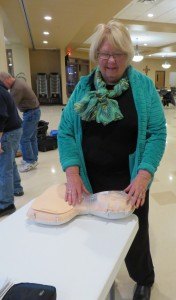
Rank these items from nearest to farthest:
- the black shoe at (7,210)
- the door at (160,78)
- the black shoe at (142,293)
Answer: the black shoe at (142,293) < the black shoe at (7,210) < the door at (160,78)

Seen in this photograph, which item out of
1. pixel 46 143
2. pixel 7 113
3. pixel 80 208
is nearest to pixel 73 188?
pixel 80 208

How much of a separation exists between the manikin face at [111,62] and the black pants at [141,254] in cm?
63

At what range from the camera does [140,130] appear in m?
1.16

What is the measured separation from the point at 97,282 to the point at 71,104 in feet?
2.61

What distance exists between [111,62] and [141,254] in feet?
3.35

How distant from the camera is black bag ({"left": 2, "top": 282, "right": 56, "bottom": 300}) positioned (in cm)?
64

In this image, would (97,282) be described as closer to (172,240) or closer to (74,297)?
(74,297)

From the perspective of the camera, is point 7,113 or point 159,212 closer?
point 7,113

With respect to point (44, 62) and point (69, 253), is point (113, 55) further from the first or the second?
point (44, 62)

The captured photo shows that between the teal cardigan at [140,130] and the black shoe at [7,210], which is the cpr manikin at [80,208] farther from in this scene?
the black shoe at [7,210]

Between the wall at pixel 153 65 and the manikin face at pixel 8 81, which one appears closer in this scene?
the manikin face at pixel 8 81

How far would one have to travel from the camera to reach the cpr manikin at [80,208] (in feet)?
3.39

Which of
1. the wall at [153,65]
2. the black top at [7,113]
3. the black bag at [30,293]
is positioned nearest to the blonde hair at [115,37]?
the black bag at [30,293]

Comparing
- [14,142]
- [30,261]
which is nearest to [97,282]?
[30,261]
